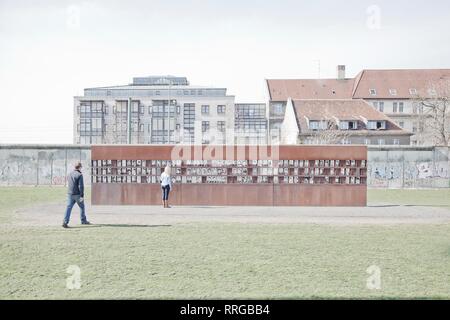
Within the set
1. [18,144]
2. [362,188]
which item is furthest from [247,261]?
[18,144]

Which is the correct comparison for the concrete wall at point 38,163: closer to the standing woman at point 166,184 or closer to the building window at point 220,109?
the standing woman at point 166,184

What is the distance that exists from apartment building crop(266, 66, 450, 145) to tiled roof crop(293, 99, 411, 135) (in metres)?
12.1

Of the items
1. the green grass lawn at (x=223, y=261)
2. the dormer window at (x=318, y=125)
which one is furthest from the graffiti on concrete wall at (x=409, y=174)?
the green grass lawn at (x=223, y=261)

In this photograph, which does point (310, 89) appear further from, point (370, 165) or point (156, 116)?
point (370, 165)

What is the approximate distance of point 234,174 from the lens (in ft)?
73.3

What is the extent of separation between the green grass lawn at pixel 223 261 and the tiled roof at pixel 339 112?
46.7m

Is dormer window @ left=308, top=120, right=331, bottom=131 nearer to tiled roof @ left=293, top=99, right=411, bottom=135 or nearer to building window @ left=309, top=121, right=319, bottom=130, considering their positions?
building window @ left=309, top=121, right=319, bottom=130

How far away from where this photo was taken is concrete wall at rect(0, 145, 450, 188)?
37594 millimetres

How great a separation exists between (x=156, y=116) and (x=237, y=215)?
67.8 meters

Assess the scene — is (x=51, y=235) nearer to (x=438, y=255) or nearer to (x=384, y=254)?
(x=384, y=254)

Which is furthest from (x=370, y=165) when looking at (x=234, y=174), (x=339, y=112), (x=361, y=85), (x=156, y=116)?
(x=156, y=116)

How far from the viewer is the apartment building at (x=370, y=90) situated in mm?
76500

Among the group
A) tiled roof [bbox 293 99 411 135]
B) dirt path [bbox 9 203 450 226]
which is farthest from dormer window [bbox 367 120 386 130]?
dirt path [bbox 9 203 450 226]
